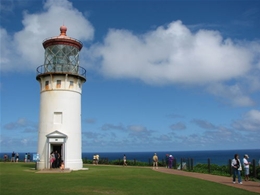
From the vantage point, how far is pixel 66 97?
26625 millimetres

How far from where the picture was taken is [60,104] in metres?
26.4

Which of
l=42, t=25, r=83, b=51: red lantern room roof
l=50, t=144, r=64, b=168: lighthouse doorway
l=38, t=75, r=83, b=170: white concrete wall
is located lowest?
l=50, t=144, r=64, b=168: lighthouse doorway

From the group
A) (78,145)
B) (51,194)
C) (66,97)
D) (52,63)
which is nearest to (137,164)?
(78,145)

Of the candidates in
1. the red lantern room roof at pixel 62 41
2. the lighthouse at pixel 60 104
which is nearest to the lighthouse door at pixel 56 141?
the lighthouse at pixel 60 104

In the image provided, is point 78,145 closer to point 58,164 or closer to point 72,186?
point 58,164

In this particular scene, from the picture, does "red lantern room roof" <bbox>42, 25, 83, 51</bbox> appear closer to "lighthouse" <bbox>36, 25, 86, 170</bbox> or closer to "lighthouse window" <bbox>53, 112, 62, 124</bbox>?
"lighthouse" <bbox>36, 25, 86, 170</bbox>

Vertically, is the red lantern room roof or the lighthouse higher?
the red lantern room roof

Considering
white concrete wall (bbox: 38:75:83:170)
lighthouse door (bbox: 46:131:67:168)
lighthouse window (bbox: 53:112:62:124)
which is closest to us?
lighthouse door (bbox: 46:131:67:168)

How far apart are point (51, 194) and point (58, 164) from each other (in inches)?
544

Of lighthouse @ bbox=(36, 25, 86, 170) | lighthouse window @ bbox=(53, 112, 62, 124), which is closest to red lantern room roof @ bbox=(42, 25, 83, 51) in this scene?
lighthouse @ bbox=(36, 25, 86, 170)

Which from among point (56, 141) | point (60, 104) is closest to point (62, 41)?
point (60, 104)

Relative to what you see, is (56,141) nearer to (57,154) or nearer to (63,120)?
(57,154)

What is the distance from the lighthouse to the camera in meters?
25.8

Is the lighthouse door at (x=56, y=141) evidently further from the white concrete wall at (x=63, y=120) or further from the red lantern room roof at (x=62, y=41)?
the red lantern room roof at (x=62, y=41)
